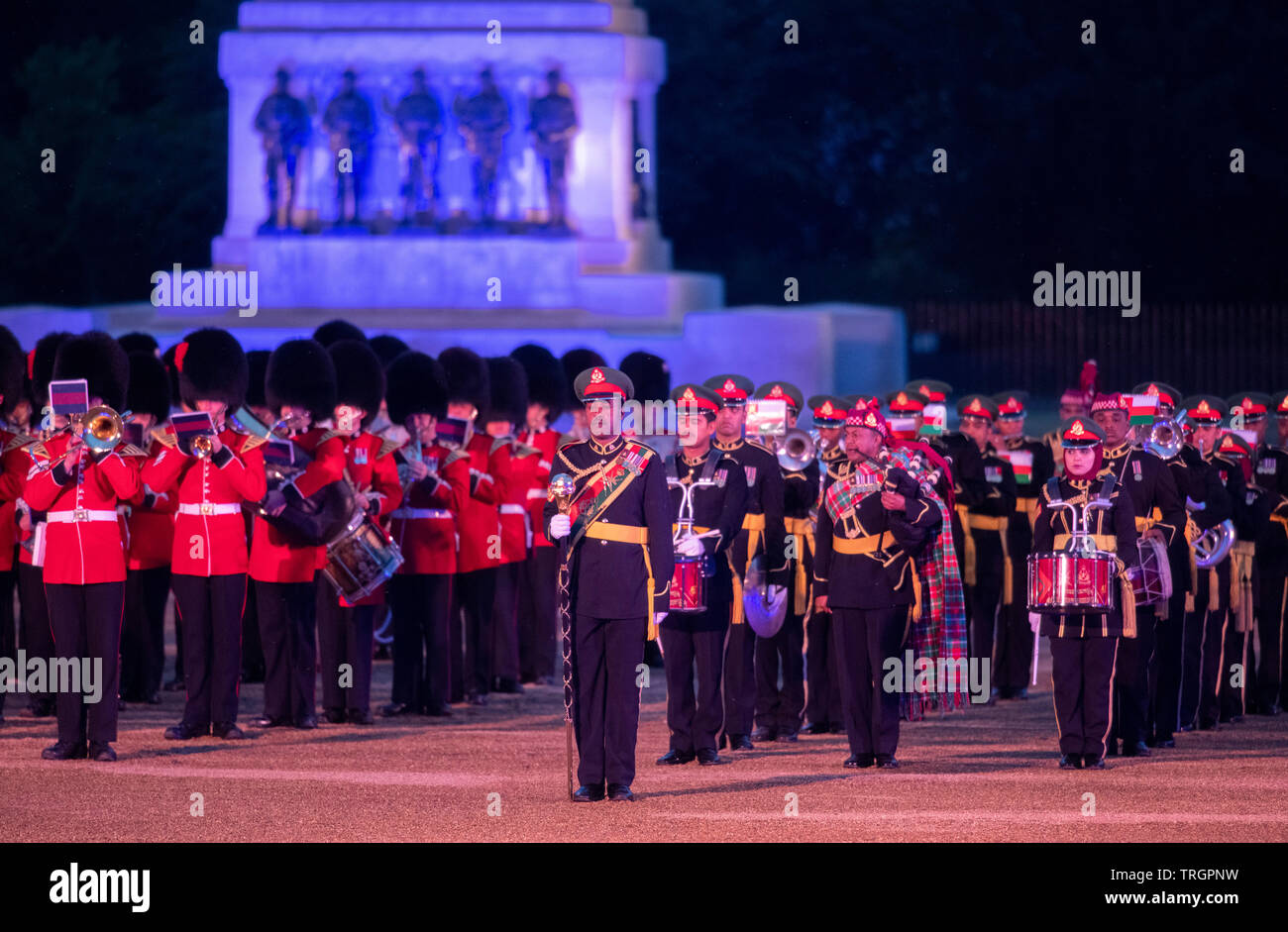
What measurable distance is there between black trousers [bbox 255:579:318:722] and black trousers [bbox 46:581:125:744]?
3.60ft

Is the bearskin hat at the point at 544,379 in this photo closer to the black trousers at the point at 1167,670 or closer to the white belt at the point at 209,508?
the white belt at the point at 209,508

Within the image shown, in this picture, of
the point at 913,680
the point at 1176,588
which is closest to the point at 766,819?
the point at 913,680

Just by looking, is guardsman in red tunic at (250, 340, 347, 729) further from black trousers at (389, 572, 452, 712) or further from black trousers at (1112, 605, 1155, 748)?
black trousers at (1112, 605, 1155, 748)

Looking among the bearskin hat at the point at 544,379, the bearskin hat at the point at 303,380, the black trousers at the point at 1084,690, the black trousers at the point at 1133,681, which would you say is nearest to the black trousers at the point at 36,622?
the bearskin hat at the point at 303,380

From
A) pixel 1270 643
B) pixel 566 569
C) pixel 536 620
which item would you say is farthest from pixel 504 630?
pixel 1270 643

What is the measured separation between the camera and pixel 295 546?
11016 mm

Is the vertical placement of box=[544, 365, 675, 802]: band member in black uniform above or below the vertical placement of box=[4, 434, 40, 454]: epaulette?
below

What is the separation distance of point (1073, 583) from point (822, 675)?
5.68 feet

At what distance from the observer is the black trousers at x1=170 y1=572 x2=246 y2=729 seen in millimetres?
10547

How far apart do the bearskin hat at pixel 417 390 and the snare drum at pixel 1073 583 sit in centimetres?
386

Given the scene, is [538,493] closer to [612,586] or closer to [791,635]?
[791,635]

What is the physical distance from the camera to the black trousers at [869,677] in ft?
32.2

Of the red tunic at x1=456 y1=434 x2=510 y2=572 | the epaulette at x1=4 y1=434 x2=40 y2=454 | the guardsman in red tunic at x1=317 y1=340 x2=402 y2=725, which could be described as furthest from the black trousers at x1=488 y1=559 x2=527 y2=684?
the epaulette at x1=4 y1=434 x2=40 y2=454

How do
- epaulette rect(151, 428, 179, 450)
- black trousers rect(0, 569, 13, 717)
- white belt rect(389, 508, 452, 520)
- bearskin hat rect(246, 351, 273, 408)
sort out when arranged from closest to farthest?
epaulette rect(151, 428, 179, 450)
black trousers rect(0, 569, 13, 717)
white belt rect(389, 508, 452, 520)
bearskin hat rect(246, 351, 273, 408)
